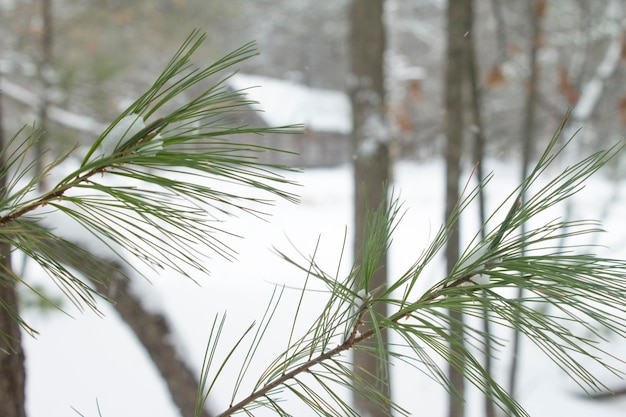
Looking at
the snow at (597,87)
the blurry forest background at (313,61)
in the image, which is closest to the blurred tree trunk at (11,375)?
the blurry forest background at (313,61)

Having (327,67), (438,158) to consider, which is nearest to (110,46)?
(327,67)

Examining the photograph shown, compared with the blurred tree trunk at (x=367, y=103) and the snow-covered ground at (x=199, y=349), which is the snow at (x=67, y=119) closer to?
the snow-covered ground at (x=199, y=349)

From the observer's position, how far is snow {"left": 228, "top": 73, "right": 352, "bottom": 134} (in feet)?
21.7

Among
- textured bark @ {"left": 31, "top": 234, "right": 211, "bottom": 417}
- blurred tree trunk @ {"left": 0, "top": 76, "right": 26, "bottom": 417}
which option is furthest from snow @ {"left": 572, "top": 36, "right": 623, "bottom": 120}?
blurred tree trunk @ {"left": 0, "top": 76, "right": 26, "bottom": 417}

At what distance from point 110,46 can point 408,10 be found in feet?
32.6

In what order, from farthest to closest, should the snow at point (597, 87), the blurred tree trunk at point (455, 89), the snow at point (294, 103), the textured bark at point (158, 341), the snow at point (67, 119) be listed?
the snow at point (294, 103) → the snow at point (597, 87) → the snow at point (67, 119) → the blurred tree trunk at point (455, 89) → the textured bark at point (158, 341)

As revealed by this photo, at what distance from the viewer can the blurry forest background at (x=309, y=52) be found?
16.0 feet

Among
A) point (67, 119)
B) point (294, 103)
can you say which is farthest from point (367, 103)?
point (294, 103)

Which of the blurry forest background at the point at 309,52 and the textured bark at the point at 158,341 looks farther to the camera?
the blurry forest background at the point at 309,52

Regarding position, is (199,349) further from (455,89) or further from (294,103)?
(455,89)

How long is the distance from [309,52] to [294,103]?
649cm

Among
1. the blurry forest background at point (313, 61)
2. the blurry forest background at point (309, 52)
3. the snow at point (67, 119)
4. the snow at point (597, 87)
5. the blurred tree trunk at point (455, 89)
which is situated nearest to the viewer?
the blurred tree trunk at point (455, 89)

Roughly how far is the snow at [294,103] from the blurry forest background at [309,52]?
489mm

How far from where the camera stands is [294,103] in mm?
8734
